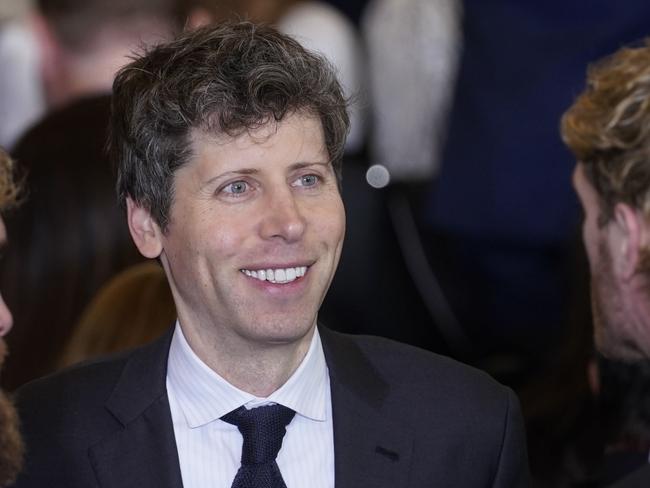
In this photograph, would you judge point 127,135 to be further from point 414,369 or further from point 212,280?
point 414,369

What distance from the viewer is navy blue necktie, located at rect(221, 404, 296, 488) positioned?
2.66 meters

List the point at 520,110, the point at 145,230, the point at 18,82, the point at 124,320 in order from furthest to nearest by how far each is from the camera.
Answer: the point at 18,82
the point at 520,110
the point at 124,320
the point at 145,230

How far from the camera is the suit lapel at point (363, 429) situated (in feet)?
8.93

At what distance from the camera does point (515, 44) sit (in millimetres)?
4648

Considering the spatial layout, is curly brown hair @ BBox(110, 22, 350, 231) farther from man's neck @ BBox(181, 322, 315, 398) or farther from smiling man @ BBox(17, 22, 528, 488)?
man's neck @ BBox(181, 322, 315, 398)

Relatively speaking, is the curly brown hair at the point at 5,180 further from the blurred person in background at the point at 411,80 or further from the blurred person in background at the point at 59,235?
the blurred person in background at the point at 411,80

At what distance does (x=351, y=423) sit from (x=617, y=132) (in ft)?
2.56

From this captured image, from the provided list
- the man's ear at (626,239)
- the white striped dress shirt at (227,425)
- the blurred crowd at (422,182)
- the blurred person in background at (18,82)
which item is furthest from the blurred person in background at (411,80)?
the white striped dress shirt at (227,425)

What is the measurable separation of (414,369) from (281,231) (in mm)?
436

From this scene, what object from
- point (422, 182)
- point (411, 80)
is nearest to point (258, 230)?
point (422, 182)

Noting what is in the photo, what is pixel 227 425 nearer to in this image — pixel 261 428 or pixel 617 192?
pixel 261 428

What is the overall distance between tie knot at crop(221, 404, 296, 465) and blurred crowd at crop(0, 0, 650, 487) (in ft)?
3.21

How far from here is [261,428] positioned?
2.71 metres

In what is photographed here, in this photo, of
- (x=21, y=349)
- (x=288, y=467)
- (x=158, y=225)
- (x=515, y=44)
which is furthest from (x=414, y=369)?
(x=515, y=44)
